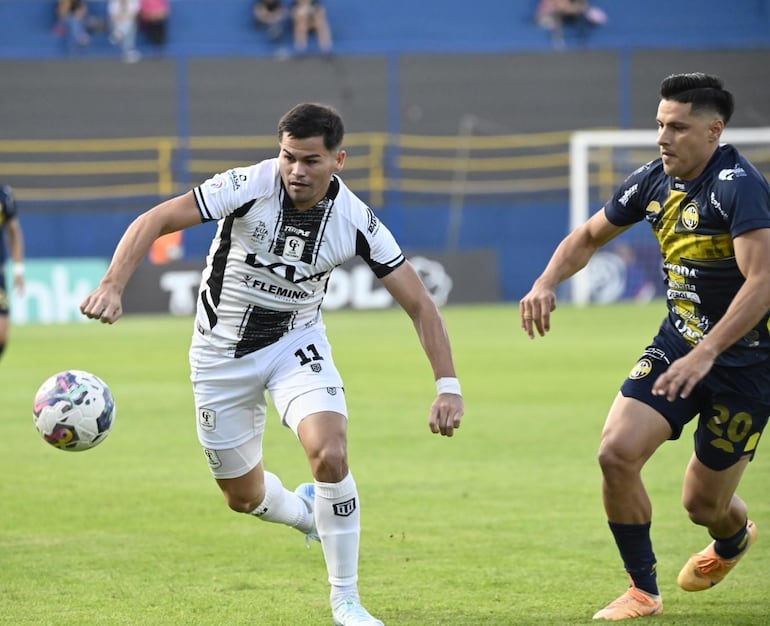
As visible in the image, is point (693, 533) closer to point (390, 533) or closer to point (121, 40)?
point (390, 533)

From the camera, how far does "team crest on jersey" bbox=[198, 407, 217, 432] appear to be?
6.84 m

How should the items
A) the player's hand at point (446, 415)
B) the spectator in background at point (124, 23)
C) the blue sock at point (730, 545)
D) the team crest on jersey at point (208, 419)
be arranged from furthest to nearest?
the spectator in background at point (124, 23) < the team crest on jersey at point (208, 419) < the blue sock at point (730, 545) < the player's hand at point (446, 415)

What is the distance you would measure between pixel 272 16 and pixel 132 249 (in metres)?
28.3

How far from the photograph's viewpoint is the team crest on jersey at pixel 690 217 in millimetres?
6141

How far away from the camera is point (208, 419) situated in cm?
686

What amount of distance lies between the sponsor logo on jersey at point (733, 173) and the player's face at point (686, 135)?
130 millimetres

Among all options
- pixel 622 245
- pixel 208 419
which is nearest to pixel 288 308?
pixel 208 419

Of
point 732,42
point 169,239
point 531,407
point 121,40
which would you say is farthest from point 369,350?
point 732,42

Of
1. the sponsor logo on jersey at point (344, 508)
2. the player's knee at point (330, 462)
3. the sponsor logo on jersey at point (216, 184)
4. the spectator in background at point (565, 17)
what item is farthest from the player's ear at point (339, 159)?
the spectator in background at point (565, 17)

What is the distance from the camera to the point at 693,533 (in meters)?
8.30

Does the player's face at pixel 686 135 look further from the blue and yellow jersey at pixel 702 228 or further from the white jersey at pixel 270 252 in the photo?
the white jersey at pixel 270 252

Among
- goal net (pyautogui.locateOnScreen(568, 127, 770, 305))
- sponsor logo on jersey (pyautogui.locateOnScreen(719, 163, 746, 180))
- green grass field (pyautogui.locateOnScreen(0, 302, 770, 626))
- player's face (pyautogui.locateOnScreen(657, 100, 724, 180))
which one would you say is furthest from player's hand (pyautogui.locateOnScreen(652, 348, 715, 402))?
goal net (pyautogui.locateOnScreen(568, 127, 770, 305))

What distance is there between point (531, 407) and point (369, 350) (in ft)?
19.5

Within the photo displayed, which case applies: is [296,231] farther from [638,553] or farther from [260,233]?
[638,553]
